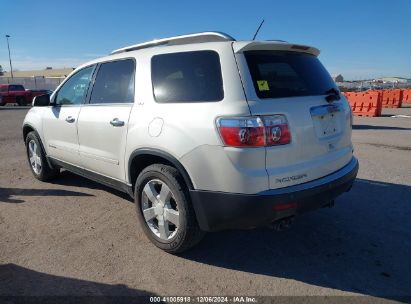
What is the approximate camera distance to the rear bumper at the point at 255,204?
9.62ft

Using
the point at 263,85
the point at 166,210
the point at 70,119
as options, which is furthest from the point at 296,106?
the point at 70,119

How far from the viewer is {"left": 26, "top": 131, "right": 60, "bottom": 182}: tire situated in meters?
5.85

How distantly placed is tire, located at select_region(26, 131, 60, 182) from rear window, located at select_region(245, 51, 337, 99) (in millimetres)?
3959

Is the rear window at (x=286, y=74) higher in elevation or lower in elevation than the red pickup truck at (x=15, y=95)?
higher

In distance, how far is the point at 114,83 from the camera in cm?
425

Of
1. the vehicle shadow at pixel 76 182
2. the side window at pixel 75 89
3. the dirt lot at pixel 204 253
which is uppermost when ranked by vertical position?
the side window at pixel 75 89

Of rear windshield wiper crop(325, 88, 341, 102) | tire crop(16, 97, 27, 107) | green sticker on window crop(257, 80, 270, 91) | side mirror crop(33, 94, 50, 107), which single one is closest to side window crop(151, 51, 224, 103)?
green sticker on window crop(257, 80, 270, 91)

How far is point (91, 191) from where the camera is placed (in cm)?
559

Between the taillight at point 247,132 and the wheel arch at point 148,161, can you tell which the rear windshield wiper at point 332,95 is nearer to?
the taillight at point 247,132

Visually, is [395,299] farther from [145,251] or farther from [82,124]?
[82,124]

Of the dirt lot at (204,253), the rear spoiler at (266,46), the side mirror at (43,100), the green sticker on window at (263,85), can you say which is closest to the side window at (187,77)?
the rear spoiler at (266,46)

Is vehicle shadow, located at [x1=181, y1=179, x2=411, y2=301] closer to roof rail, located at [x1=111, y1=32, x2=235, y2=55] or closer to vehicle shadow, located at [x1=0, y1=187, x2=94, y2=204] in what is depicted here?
roof rail, located at [x1=111, y1=32, x2=235, y2=55]

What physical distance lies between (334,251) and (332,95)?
150 centimetres

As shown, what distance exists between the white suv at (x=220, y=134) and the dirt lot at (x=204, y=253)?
37cm
